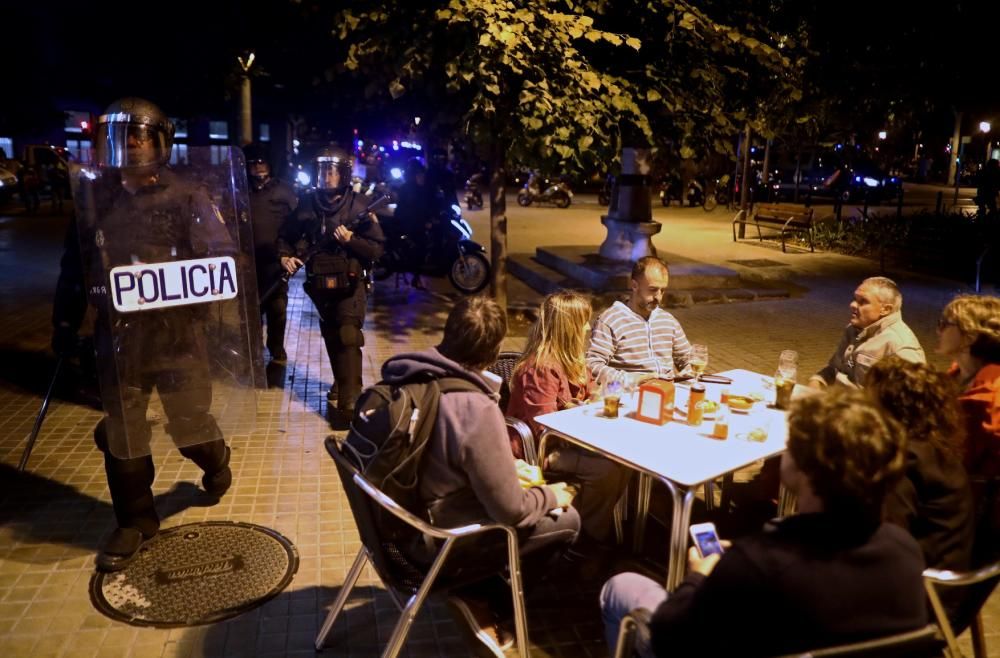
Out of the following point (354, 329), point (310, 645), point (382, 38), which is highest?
point (382, 38)

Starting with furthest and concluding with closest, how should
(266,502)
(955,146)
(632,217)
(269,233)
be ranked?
(955,146) < (632,217) < (269,233) < (266,502)

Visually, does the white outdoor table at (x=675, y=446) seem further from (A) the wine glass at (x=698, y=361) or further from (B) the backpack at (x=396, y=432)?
(B) the backpack at (x=396, y=432)

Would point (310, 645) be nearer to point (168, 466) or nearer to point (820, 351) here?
point (168, 466)

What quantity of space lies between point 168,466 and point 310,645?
2.17 meters

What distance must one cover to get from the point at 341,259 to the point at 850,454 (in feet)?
13.6

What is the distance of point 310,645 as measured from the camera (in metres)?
3.21

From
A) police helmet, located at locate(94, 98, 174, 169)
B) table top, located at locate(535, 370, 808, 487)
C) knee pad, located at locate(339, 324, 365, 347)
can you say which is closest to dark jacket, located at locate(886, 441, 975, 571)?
table top, located at locate(535, 370, 808, 487)

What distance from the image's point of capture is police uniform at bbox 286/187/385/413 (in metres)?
5.47

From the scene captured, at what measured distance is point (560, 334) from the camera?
12.9 feet

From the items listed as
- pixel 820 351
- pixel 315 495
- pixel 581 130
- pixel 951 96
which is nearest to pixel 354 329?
pixel 315 495

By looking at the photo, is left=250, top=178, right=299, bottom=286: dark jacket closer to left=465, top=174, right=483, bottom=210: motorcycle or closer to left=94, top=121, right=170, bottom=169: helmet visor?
left=94, top=121, right=170, bottom=169: helmet visor

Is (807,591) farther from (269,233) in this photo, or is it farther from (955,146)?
(955,146)

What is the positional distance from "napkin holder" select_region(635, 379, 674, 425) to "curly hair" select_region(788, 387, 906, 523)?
1495mm

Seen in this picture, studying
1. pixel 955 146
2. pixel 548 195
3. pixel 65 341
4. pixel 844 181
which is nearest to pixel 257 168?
pixel 65 341
